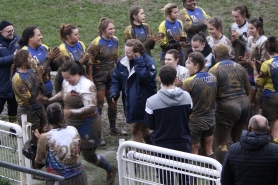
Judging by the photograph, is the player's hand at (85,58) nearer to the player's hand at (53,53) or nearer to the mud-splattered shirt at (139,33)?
the player's hand at (53,53)

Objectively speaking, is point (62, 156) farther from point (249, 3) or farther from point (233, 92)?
point (249, 3)

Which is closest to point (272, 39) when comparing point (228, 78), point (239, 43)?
point (228, 78)

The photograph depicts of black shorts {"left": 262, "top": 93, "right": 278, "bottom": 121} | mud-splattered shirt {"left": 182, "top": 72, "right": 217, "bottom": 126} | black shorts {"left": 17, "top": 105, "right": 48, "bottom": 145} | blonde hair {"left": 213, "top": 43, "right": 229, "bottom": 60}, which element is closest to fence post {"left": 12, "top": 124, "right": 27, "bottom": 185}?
black shorts {"left": 17, "top": 105, "right": 48, "bottom": 145}

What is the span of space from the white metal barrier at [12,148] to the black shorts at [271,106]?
3643 mm

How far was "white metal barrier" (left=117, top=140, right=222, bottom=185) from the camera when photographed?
231 inches

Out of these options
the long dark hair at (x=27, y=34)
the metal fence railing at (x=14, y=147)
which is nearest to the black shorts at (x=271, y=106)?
the metal fence railing at (x=14, y=147)

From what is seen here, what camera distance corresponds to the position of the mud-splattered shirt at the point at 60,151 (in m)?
6.39

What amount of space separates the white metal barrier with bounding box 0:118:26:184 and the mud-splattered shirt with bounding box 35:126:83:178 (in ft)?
3.38

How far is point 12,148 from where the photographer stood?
758 centimetres

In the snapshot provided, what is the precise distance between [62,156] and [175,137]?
1421 millimetres

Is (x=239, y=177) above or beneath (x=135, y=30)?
beneath

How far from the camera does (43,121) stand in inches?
344

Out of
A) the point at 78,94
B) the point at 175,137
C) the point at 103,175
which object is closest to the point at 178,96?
the point at 175,137

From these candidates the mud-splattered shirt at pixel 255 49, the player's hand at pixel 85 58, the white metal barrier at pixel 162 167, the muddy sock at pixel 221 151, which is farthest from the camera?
the mud-splattered shirt at pixel 255 49
